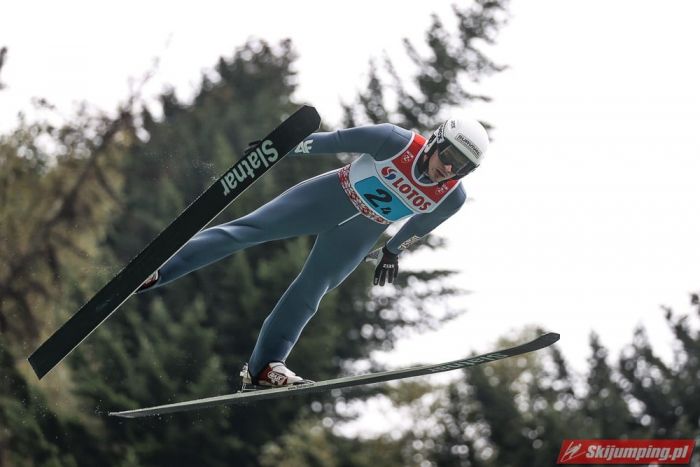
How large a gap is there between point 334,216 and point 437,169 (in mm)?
795

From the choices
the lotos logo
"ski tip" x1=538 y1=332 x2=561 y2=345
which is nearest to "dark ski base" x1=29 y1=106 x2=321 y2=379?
the lotos logo

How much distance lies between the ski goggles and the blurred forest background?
44.5ft

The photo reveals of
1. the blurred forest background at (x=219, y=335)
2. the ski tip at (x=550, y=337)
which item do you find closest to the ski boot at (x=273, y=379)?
the ski tip at (x=550, y=337)

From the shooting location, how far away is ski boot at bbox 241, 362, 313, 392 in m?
7.88

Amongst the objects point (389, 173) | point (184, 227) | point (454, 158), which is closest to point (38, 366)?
point (184, 227)

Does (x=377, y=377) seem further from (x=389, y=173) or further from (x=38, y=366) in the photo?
(x=38, y=366)

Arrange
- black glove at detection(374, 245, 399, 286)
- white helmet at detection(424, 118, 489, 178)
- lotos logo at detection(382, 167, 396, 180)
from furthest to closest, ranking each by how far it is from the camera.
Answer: black glove at detection(374, 245, 399, 286)
lotos logo at detection(382, 167, 396, 180)
white helmet at detection(424, 118, 489, 178)

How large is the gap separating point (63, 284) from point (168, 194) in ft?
9.17

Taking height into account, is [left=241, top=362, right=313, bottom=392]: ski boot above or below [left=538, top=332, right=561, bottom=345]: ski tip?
above

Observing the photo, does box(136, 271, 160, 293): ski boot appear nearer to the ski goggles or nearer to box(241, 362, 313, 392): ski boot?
box(241, 362, 313, 392): ski boot

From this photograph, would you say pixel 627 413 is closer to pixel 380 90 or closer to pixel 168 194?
pixel 380 90

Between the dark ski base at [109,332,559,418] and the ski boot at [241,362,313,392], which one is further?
the ski boot at [241,362,313,392]

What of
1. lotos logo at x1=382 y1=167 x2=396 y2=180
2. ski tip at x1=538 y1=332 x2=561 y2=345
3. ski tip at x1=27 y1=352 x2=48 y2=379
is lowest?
ski tip at x1=538 y1=332 x2=561 y2=345

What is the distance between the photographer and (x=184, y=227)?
23.4ft
